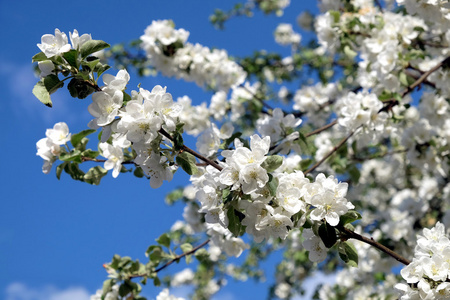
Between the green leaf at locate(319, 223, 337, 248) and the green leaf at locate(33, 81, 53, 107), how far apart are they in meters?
1.07

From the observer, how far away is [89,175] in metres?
2.14

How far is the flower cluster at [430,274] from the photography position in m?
1.57

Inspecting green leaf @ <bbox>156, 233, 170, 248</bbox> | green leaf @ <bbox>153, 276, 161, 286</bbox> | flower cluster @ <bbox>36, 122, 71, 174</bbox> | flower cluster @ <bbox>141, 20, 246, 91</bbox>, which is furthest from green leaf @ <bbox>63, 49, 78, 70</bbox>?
flower cluster @ <bbox>141, 20, 246, 91</bbox>

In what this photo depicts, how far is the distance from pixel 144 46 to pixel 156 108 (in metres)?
2.42

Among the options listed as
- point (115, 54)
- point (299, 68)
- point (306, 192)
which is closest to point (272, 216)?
point (306, 192)

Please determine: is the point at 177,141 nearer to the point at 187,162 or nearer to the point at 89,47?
the point at 187,162

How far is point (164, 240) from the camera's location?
8.95 feet

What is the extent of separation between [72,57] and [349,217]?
3.85ft

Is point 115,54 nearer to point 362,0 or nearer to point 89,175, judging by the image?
point 362,0

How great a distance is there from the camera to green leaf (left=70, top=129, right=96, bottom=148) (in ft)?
6.77

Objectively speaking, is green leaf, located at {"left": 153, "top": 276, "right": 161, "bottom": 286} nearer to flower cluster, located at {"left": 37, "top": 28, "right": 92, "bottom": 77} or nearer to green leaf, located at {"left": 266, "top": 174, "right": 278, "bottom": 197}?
green leaf, located at {"left": 266, "top": 174, "right": 278, "bottom": 197}

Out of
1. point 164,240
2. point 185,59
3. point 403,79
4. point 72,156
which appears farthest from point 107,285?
point 403,79

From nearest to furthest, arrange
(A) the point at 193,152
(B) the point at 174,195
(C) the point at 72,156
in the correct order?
(A) the point at 193,152
(C) the point at 72,156
(B) the point at 174,195

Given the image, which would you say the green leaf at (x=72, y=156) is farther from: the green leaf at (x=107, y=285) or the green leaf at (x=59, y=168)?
the green leaf at (x=107, y=285)
